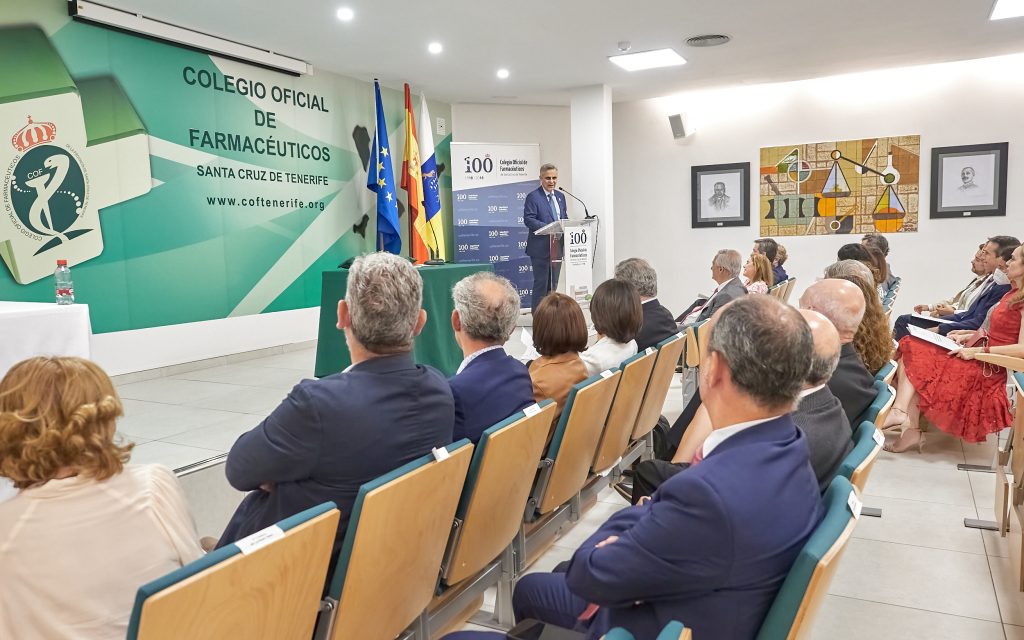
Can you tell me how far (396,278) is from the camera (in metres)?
1.86

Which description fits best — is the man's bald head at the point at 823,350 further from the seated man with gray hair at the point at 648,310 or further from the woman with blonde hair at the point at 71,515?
the seated man with gray hair at the point at 648,310

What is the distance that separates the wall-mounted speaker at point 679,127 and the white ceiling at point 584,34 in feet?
2.59

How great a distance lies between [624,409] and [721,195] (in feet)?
24.5

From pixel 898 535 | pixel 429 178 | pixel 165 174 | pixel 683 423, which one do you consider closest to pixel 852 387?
pixel 683 423

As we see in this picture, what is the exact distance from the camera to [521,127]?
9.94 meters

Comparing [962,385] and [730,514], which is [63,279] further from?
[962,385]

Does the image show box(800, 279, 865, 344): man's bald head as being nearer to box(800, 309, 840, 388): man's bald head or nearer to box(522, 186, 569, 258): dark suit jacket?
box(800, 309, 840, 388): man's bald head

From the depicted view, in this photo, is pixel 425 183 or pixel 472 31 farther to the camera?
pixel 425 183

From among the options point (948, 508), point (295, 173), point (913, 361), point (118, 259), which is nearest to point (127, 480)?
point (948, 508)

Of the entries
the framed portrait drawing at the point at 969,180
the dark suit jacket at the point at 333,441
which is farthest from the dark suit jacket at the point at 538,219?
the dark suit jacket at the point at 333,441

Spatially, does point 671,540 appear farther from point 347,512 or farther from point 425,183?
point 425,183

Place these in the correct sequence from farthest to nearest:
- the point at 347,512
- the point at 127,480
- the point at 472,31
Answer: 1. the point at 472,31
2. the point at 347,512
3. the point at 127,480

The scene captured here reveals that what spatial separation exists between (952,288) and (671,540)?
29.9 ft

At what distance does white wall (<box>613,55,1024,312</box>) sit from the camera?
8.23 metres
